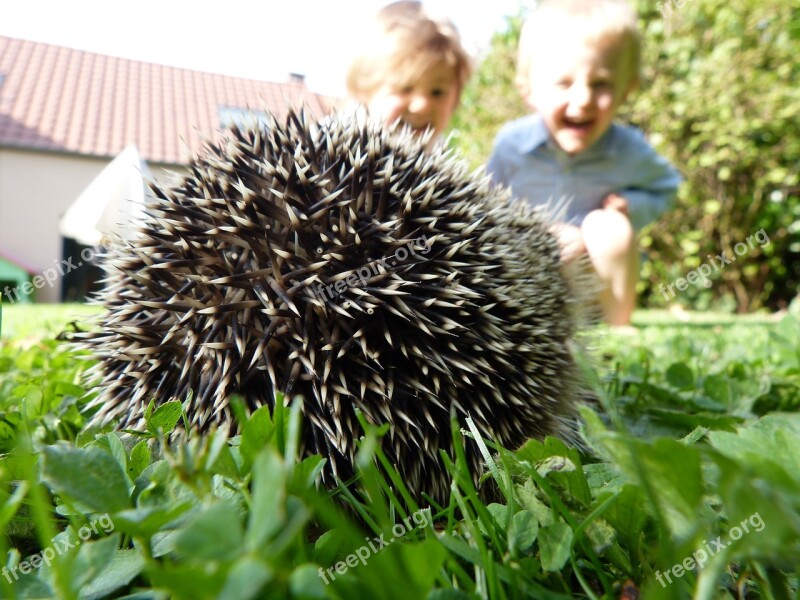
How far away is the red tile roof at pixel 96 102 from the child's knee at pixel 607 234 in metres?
11.7

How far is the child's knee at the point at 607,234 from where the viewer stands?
3.46 meters

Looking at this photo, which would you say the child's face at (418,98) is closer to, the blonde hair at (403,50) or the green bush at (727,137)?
the blonde hair at (403,50)

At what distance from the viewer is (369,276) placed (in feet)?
4.28

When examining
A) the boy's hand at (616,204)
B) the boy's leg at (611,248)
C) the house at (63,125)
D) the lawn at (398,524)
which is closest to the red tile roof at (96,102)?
the house at (63,125)

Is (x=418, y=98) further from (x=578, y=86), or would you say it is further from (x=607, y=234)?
(x=607, y=234)

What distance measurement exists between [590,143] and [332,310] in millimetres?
3123

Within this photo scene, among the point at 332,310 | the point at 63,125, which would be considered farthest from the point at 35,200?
the point at 332,310

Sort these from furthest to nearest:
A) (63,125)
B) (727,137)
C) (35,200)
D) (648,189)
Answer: (63,125) → (35,200) → (727,137) → (648,189)

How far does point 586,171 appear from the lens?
4.02 m

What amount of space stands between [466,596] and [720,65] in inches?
432

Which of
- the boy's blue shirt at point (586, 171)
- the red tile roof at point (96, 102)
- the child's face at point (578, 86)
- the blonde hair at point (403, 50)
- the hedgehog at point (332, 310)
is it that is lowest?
the hedgehog at point (332, 310)

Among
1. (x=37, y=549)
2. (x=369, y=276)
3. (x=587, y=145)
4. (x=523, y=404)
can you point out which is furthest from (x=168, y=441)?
(x=587, y=145)

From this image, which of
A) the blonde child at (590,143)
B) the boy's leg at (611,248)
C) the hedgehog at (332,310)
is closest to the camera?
the hedgehog at (332,310)

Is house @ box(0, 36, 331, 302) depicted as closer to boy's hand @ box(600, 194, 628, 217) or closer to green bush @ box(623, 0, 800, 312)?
green bush @ box(623, 0, 800, 312)
